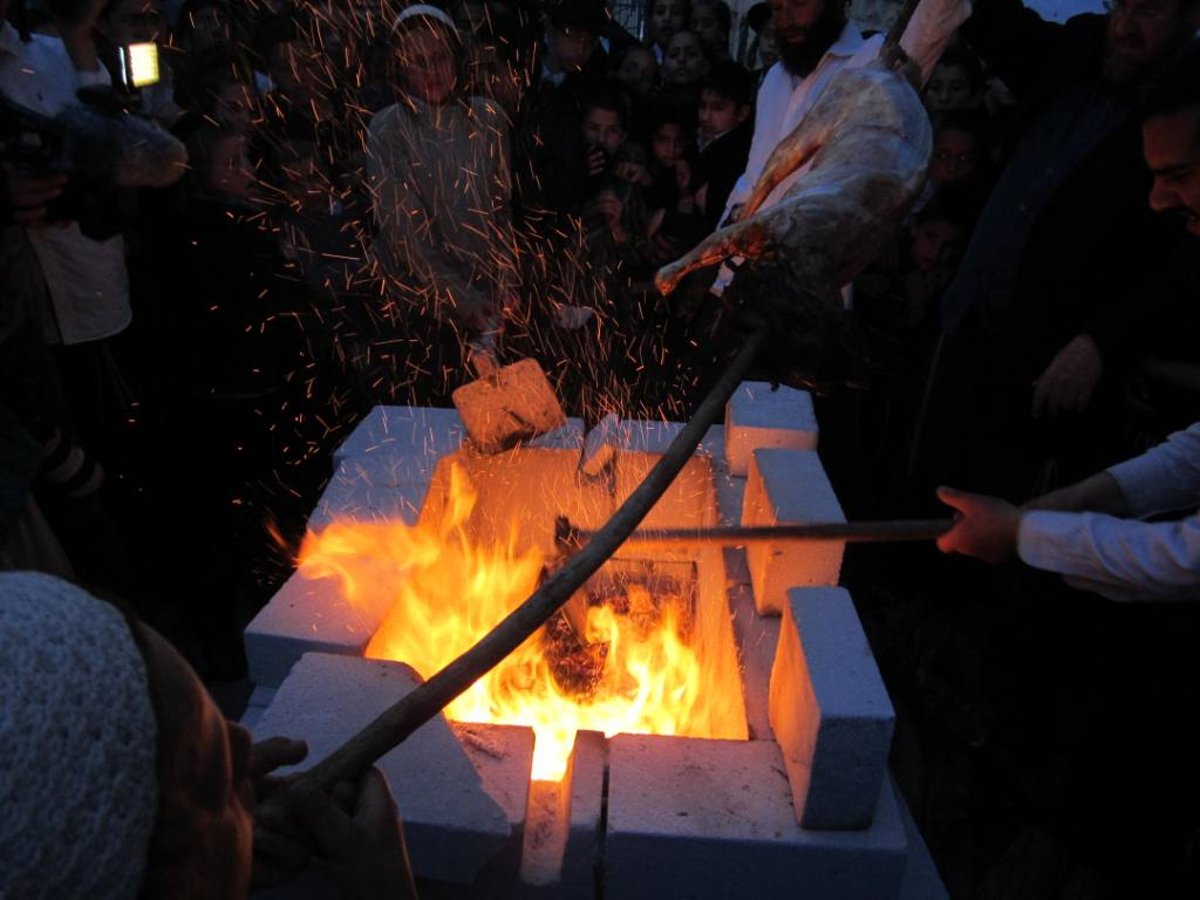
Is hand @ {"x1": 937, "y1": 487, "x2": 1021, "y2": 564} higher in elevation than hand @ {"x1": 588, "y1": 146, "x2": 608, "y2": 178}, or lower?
lower

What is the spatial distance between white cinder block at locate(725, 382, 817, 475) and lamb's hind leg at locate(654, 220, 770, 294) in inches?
40.4

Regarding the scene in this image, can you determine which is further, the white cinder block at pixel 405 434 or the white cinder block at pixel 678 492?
the white cinder block at pixel 678 492

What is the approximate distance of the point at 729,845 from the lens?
5.91 ft

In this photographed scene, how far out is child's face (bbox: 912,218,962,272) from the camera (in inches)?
162

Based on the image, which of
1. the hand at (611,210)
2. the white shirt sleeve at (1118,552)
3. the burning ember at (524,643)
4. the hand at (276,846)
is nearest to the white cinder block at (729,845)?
the burning ember at (524,643)

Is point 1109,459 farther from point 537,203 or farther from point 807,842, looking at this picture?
point 537,203

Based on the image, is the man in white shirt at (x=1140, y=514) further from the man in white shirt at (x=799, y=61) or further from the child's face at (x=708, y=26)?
the child's face at (x=708, y=26)

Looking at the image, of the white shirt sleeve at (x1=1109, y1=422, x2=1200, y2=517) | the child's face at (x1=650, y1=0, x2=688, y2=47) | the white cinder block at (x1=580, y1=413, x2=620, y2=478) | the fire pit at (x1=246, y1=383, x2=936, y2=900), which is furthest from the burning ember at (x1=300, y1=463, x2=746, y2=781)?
the child's face at (x1=650, y1=0, x2=688, y2=47)

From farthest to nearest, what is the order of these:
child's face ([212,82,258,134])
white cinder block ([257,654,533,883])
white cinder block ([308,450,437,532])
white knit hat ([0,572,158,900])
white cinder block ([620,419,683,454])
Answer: child's face ([212,82,258,134])
white cinder block ([620,419,683,454])
white cinder block ([308,450,437,532])
white cinder block ([257,654,533,883])
white knit hat ([0,572,158,900])

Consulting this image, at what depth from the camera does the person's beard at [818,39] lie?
12.5 feet

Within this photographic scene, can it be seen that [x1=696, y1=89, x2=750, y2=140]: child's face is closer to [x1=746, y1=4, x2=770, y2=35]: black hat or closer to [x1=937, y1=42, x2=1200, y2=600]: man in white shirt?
[x1=746, y1=4, x2=770, y2=35]: black hat

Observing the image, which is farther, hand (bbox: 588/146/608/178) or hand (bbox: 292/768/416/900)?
hand (bbox: 588/146/608/178)

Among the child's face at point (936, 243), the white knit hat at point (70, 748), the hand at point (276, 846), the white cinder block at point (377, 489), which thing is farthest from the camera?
the child's face at point (936, 243)

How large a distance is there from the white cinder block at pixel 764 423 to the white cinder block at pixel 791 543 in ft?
1.16
